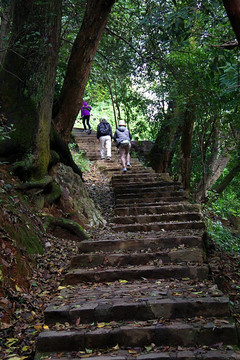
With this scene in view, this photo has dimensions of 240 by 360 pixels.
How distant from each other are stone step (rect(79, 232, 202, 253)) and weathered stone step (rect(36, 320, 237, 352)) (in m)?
2.07

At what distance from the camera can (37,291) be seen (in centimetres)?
403

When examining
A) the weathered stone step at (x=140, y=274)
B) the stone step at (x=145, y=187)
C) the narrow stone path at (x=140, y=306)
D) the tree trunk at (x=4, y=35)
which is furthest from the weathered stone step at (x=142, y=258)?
the stone step at (x=145, y=187)

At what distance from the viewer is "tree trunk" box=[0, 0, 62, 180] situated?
5984 mm

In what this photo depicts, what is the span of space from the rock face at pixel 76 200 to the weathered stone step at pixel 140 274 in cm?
228

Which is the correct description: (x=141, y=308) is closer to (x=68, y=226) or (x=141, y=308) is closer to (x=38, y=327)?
(x=38, y=327)

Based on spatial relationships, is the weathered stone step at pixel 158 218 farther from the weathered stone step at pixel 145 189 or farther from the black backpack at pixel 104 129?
the black backpack at pixel 104 129

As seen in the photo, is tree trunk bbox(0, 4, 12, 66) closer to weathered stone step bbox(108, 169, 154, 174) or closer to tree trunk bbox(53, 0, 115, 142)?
tree trunk bbox(53, 0, 115, 142)

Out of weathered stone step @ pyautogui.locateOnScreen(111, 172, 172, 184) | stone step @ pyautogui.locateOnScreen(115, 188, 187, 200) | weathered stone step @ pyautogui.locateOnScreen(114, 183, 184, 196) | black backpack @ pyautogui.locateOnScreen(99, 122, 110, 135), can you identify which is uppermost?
black backpack @ pyautogui.locateOnScreen(99, 122, 110, 135)

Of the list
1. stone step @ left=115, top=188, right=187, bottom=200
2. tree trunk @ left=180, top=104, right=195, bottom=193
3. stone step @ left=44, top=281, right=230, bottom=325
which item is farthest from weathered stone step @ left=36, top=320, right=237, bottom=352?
tree trunk @ left=180, top=104, right=195, bottom=193

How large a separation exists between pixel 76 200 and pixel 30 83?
2.47 m

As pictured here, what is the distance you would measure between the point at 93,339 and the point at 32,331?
0.66 meters

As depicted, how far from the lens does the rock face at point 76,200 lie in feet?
22.3

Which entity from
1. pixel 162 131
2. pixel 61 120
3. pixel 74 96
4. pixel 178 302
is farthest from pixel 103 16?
pixel 162 131

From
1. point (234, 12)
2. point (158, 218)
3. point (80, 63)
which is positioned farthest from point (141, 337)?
point (80, 63)
